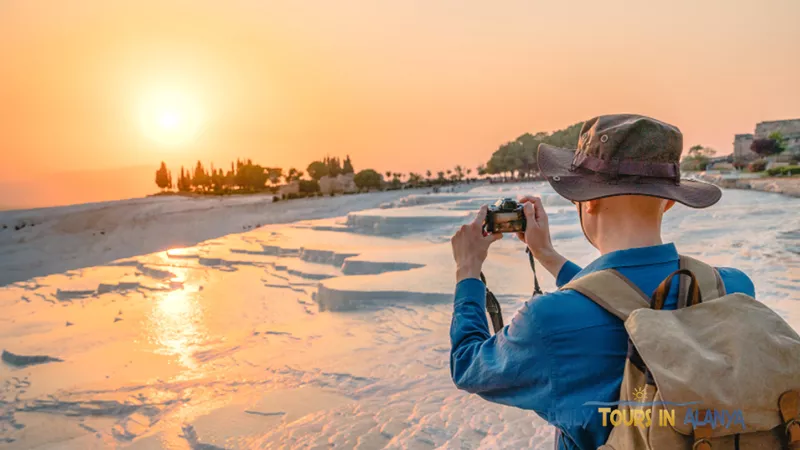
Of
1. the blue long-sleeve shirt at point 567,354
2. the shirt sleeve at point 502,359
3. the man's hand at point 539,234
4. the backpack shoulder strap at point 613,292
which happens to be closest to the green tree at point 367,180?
the man's hand at point 539,234

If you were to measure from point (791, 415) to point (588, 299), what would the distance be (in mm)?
431

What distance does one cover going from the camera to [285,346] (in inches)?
A: 267

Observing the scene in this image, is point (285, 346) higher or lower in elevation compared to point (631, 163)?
lower

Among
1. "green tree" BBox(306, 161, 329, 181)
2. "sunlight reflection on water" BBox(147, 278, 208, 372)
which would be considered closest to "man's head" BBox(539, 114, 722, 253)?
"sunlight reflection on water" BBox(147, 278, 208, 372)

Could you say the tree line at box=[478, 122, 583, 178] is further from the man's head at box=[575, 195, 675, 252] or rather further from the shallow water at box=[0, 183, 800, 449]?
the man's head at box=[575, 195, 675, 252]

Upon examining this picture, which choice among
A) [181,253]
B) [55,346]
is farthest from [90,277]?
[55,346]

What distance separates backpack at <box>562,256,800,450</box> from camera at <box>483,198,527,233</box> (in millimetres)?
562

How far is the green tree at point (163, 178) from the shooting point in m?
→ 73.1

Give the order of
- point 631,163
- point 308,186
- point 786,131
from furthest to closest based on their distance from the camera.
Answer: point 308,186
point 786,131
point 631,163

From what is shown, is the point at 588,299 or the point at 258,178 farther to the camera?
the point at 258,178

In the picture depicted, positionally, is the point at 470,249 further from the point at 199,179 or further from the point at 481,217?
the point at 199,179

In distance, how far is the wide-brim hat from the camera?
1.31m

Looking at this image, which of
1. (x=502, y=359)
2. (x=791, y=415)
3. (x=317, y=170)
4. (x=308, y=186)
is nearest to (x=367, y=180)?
(x=317, y=170)

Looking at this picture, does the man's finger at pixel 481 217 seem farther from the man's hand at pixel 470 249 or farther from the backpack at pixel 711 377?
the backpack at pixel 711 377
